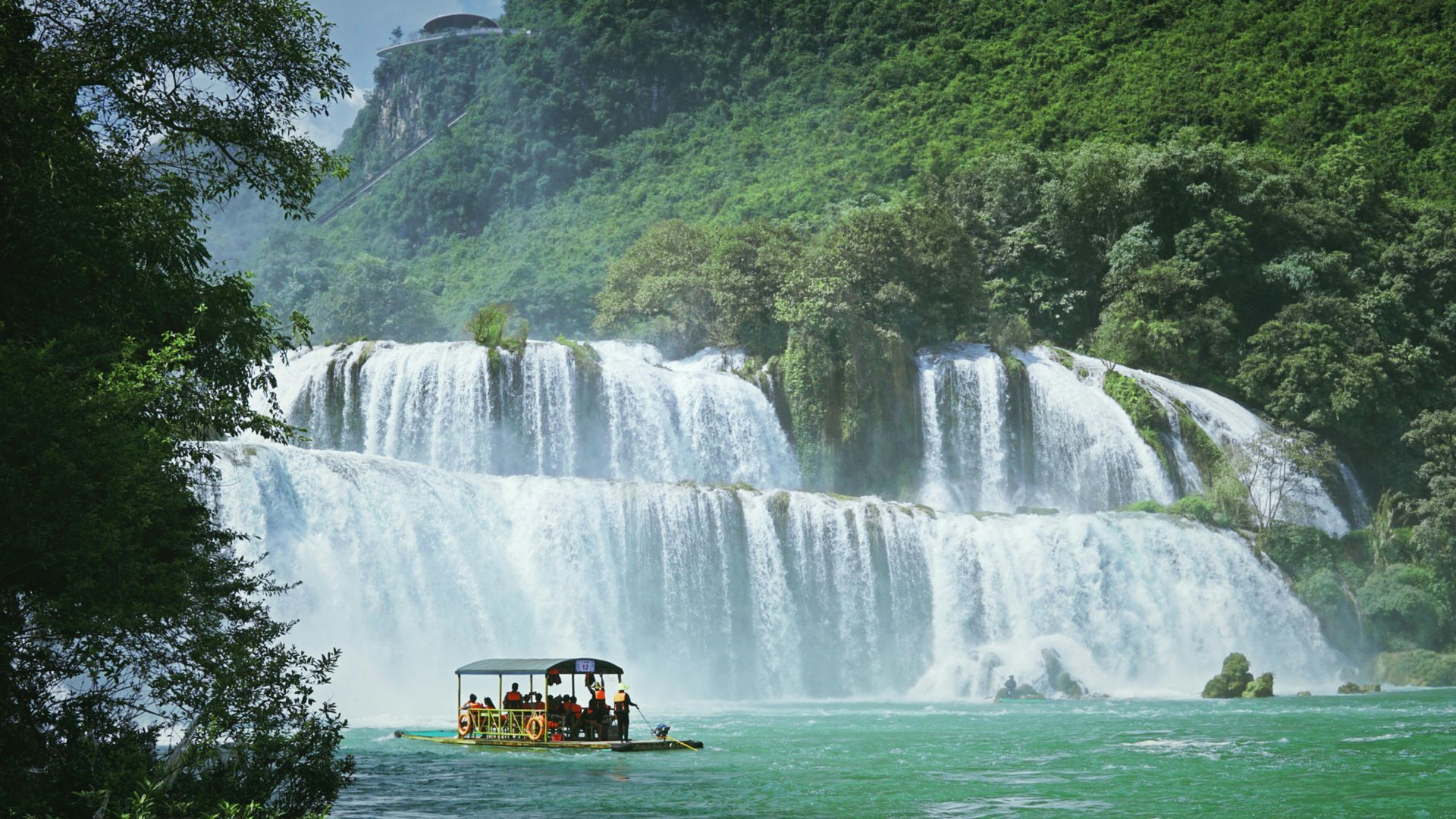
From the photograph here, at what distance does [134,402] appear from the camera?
938 cm

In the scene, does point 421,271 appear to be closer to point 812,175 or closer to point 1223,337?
point 812,175

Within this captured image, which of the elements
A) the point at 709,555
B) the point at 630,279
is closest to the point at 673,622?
the point at 709,555

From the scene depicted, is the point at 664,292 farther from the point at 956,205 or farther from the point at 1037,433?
the point at 1037,433

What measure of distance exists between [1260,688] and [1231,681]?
2.02 feet

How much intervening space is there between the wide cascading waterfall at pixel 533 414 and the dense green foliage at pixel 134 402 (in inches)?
814

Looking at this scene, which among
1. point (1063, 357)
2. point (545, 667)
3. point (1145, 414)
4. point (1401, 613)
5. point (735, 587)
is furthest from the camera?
point (1063, 357)

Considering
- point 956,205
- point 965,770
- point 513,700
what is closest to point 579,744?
point 513,700

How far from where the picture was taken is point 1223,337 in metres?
42.6

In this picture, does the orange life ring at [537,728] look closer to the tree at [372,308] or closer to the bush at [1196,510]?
the bush at [1196,510]

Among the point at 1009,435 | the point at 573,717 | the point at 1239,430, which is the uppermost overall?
the point at 1009,435

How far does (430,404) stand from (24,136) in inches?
952

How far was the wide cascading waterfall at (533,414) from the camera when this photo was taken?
34.8 m

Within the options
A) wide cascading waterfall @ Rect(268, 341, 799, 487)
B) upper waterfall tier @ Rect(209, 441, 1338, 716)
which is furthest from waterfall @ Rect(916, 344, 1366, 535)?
upper waterfall tier @ Rect(209, 441, 1338, 716)

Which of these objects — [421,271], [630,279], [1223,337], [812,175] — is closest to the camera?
[1223,337]
